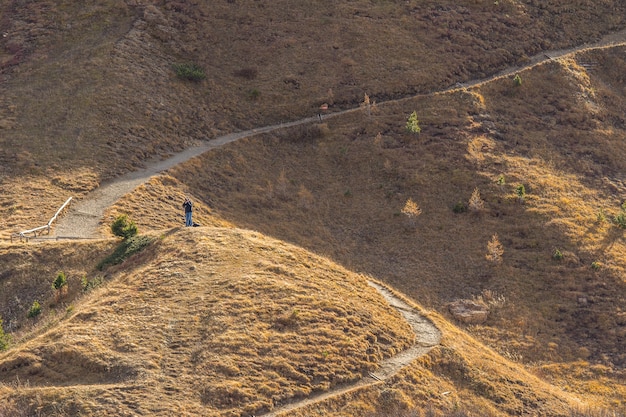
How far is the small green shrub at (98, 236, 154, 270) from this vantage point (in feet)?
119

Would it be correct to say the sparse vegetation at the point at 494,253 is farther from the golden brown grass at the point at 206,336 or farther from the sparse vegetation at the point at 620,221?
the golden brown grass at the point at 206,336

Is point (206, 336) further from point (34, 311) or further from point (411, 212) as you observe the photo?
point (411, 212)

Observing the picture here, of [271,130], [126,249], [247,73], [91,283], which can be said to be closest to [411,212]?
[271,130]

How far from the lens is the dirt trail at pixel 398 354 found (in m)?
28.9

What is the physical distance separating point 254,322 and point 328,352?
10.0ft

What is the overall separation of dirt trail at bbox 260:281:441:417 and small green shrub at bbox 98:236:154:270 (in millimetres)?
11233

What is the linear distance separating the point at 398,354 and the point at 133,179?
812 inches

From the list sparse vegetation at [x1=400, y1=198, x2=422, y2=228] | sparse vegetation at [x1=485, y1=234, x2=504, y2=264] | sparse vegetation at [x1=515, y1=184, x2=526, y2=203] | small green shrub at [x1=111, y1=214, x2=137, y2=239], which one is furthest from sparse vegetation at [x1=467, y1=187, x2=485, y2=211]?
small green shrub at [x1=111, y1=214, x2=137, y2=239]

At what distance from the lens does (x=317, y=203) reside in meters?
49.0

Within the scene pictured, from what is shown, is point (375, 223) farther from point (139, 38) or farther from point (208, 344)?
point (139, 38)

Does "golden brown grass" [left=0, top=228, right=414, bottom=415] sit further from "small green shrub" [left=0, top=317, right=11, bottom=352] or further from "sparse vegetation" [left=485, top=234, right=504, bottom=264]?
"sparse vegetation" [left=485, top=234, right=504, bottom=264]

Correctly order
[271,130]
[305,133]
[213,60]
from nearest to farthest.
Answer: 1. [305,133]
2. [271,130]
3. [213,60]

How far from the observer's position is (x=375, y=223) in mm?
47750

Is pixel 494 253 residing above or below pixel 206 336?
below
